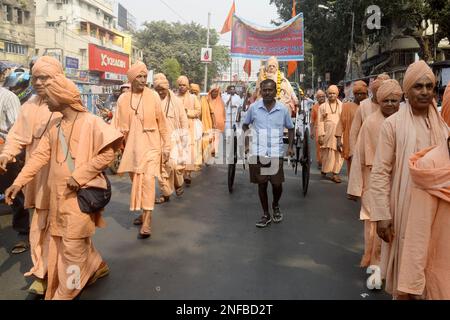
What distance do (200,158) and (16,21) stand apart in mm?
28992

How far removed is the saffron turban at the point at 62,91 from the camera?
3111 millimetres

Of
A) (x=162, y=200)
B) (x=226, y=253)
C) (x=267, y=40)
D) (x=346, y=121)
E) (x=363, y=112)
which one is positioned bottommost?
(x=226, y=253)

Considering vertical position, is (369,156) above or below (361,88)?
below

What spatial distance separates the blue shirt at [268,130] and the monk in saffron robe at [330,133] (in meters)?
3.37

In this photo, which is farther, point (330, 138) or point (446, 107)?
point (330, 138)

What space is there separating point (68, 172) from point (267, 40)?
8.70m

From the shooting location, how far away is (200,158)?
9.02 metres

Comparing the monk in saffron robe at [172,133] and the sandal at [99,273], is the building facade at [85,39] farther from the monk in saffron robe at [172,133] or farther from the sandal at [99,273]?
the sandal at [99,273]

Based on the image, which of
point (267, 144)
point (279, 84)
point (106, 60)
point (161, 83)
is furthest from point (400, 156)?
point (106, 60)

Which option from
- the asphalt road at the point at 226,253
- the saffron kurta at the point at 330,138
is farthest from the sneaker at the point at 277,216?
the saffron kurta at the point at 330,138

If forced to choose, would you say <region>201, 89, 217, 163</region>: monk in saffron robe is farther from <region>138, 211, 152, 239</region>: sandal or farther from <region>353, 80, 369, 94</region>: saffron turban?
<region>138, 211, 152, 239</region>: sandal

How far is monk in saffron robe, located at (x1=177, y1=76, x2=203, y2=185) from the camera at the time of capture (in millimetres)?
8195

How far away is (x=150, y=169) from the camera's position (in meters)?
5.09

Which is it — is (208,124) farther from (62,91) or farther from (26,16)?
(26,16)
